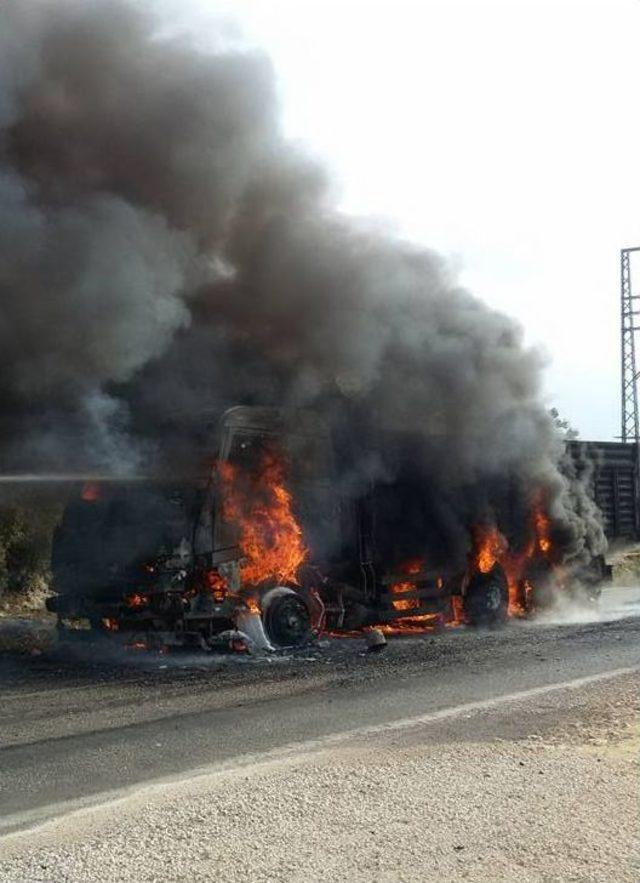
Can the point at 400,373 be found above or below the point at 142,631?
above

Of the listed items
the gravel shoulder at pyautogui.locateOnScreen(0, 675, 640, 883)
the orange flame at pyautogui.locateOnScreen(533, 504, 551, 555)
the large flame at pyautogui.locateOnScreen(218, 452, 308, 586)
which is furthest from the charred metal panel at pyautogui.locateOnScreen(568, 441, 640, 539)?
the gravel shoulder at pyautogui.locateOnScreen(0, 675, 640, 883)

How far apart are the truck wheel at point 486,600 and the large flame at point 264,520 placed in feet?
9.63

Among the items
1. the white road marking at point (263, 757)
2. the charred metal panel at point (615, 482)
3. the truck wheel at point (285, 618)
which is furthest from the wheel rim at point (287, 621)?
the charred metal panel at point (615, 482)

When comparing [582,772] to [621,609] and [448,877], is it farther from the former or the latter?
[621,609]

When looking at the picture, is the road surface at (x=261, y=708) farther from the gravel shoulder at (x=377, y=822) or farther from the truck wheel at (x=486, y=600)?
the truck wheel at (x=486, y=600)

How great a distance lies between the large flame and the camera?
9750 millimetres

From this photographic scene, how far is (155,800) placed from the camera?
15.1 feet

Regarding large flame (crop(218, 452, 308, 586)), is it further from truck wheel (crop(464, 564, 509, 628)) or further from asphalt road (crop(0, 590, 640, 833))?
truck wheel (crop(464, 564, 509, 628))

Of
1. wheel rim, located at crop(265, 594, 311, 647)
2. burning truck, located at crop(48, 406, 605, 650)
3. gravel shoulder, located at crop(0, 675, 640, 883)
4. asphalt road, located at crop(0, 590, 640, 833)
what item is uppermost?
burning truck, located at crop(48, 406, 605, 650)

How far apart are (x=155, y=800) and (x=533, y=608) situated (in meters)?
9.60

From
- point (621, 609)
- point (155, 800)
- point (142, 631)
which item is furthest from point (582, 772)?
point (621, 609)

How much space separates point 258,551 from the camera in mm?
9938

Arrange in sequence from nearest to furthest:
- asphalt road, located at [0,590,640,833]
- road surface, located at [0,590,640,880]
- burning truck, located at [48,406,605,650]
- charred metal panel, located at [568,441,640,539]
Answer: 1. road surface, located at [0,590,640,880]
2. asphalt road, located at [0,590,640,833]
3. burning truck, located at [48,406,605,650]
4. charred metal panel, located at [568,441,640,539]

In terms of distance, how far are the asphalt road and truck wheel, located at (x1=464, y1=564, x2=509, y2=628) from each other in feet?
2.93
